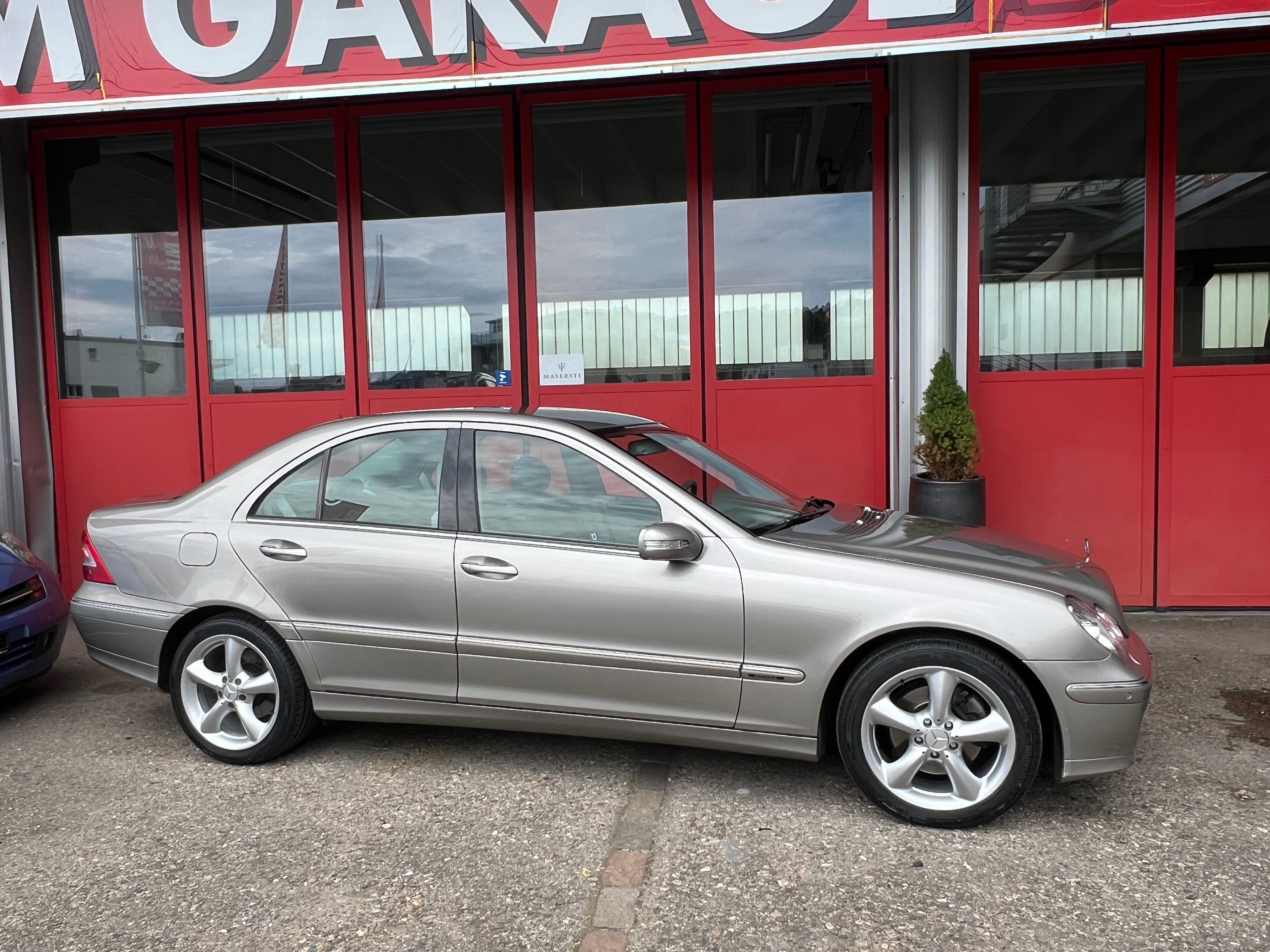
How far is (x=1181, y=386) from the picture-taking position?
20.7ft

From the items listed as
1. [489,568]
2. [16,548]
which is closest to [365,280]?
[16,548]

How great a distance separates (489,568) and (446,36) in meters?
3.82

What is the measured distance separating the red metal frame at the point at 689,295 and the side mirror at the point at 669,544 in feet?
11.6

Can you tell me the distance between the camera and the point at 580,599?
11.4 ft

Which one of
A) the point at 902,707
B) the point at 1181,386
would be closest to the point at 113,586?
the point at 902,707

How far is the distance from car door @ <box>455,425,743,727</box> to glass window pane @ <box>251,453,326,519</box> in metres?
0.69

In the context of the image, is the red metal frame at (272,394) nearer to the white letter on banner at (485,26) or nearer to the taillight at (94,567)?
the white letter on banner at (485,26)

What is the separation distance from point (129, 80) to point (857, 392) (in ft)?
17.7

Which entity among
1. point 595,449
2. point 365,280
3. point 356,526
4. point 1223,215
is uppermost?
point 1223,215

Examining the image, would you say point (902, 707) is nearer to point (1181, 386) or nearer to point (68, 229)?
point (1181, 386)

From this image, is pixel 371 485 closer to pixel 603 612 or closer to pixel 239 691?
pixel 239 691

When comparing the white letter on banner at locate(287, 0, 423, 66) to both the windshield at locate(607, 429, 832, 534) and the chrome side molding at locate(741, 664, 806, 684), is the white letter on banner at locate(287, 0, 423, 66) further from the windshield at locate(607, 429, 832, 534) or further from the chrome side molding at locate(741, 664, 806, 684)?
the chrome side molding at locate(741, 664, 806, 684)

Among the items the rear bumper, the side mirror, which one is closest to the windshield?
the side mirror

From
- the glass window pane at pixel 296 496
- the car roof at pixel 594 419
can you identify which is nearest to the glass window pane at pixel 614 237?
the car roof at pixel 594 419
